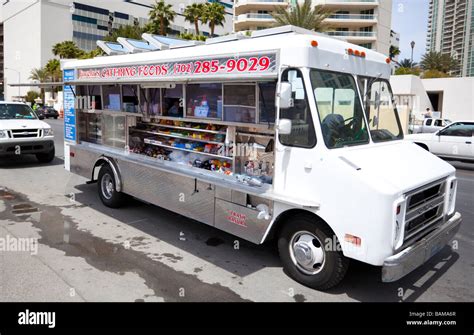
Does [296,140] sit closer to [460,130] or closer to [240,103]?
[240,103]

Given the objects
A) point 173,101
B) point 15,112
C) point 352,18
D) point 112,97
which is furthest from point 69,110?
point 352,18

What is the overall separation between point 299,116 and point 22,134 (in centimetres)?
955

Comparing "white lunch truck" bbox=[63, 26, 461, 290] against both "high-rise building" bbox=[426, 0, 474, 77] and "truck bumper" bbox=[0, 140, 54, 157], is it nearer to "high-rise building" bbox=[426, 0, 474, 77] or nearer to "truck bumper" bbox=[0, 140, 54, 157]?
"truck bumper" bbox=[0, 140, 54, 157]

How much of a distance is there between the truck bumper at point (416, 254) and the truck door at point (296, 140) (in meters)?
1.12

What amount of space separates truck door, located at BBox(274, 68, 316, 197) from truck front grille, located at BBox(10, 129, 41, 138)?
364 inches

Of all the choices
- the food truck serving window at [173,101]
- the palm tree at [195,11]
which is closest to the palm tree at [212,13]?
the palm tree at [195,11]

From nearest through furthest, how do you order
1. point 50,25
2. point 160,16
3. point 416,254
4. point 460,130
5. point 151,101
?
point 416,254 → point 151,101 → point 460,130 → point 160,16 → point 50,25

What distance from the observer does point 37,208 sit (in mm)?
7504

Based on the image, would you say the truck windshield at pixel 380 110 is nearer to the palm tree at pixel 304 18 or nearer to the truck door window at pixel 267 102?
the truck door window at pixel 267 102

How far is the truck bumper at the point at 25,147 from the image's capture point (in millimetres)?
10984

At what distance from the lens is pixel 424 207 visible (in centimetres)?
442

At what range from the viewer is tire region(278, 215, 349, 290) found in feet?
13.9
